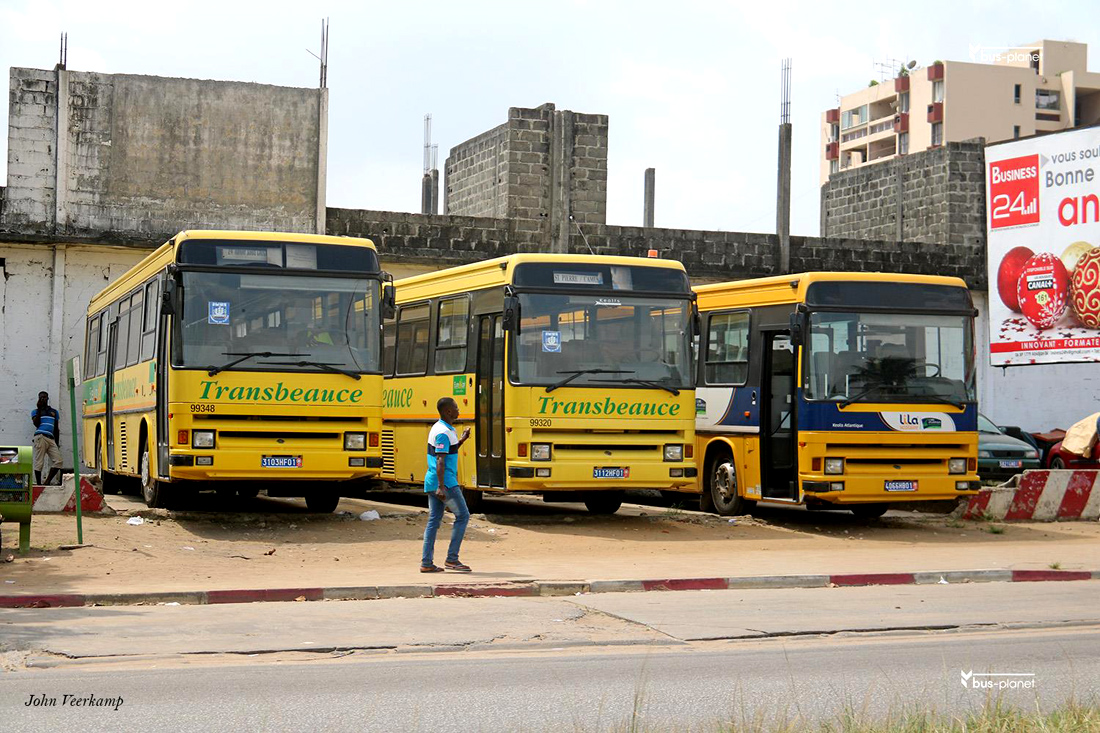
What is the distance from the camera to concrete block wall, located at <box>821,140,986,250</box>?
3509cm

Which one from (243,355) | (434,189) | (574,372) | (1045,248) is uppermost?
(434,189)

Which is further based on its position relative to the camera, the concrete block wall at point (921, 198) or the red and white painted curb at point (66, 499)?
the concrete block wall at point (921, 198)

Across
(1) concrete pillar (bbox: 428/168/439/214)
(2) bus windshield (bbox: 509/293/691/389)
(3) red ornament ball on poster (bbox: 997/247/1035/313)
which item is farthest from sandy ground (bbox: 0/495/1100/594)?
(1) concrete pillar (bbox: 428/168/439/214)

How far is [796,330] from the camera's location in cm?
1812

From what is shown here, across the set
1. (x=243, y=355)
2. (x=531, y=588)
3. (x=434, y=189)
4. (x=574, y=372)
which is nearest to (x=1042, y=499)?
(x=574, y=372)

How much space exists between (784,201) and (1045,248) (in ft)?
26.5

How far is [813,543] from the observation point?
59.1ft

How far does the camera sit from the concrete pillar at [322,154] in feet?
98.5

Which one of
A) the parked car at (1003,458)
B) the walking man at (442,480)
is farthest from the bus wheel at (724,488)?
the parked car at (1003,458)

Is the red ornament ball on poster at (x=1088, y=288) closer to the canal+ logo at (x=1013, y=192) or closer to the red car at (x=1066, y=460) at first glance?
the canal+ logo at (x=1013, y=192)

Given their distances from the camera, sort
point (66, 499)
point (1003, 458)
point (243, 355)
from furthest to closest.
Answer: point (1003, 458), point (66, 499), point (243, 355)

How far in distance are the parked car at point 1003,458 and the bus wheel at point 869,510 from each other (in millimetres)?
8120

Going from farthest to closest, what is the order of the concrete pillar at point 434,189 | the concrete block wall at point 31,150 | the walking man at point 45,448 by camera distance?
the concrete pillar at point 434,189, the concrete block wall at point 31,150, the walking man at point 45,448

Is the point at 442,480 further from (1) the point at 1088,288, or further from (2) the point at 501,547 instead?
(1) the point at 1088,288
